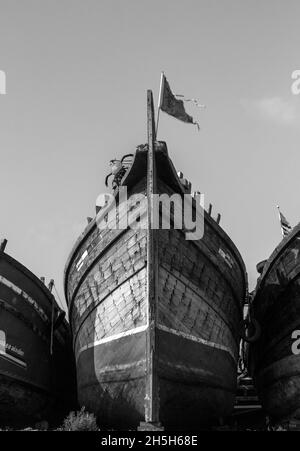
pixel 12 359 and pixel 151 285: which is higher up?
pixel 151 285

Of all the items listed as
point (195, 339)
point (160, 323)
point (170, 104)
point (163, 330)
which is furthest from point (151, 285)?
point (170, 104)

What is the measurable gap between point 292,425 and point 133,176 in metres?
6.24

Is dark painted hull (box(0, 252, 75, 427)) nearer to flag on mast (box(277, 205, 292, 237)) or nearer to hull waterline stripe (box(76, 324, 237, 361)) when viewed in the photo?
hull waterline stripe (box(76, 324, 237, 361))

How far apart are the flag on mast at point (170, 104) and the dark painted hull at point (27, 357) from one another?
5.58m

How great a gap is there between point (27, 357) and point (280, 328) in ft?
21.3

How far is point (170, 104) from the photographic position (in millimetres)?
9500

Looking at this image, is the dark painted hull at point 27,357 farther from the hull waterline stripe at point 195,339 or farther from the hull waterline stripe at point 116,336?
the hull waterline stripe at point 195,339

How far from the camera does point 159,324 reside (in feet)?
24.5

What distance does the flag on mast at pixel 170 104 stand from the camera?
9.33m

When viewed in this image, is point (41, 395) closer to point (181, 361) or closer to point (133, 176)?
point (181, 361)

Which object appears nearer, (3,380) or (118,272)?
(118,272)

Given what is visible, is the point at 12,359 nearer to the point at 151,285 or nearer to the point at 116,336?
the point at 116,336
